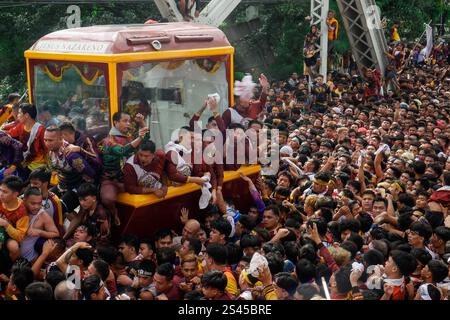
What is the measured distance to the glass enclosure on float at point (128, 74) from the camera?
703cm

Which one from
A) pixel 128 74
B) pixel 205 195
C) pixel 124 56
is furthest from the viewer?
pixel 205 195

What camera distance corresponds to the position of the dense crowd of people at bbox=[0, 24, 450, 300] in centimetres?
533

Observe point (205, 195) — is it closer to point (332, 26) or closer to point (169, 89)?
point (169, 89)

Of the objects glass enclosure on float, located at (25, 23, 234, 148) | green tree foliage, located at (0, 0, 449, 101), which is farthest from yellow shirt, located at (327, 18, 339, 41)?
glass enclosure on float, located at (25, 23, 234, 148)

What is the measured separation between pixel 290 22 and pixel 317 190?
46.5ft

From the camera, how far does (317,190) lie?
26.1 feet

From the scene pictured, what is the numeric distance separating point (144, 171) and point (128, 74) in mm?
1145

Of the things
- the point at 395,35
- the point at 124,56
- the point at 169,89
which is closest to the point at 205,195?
the point at 169,89

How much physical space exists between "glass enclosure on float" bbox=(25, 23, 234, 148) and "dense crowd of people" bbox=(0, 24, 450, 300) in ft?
1.09

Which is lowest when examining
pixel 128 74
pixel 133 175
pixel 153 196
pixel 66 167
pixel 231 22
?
pixel 153 196

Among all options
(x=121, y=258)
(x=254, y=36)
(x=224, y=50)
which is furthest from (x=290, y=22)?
(x=121, y=258)

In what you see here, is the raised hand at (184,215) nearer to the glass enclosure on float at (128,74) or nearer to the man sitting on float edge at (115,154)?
the man sitting on float edge at (115,154)

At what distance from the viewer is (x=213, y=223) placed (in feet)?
21.8

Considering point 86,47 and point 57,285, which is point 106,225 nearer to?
point 57,285
